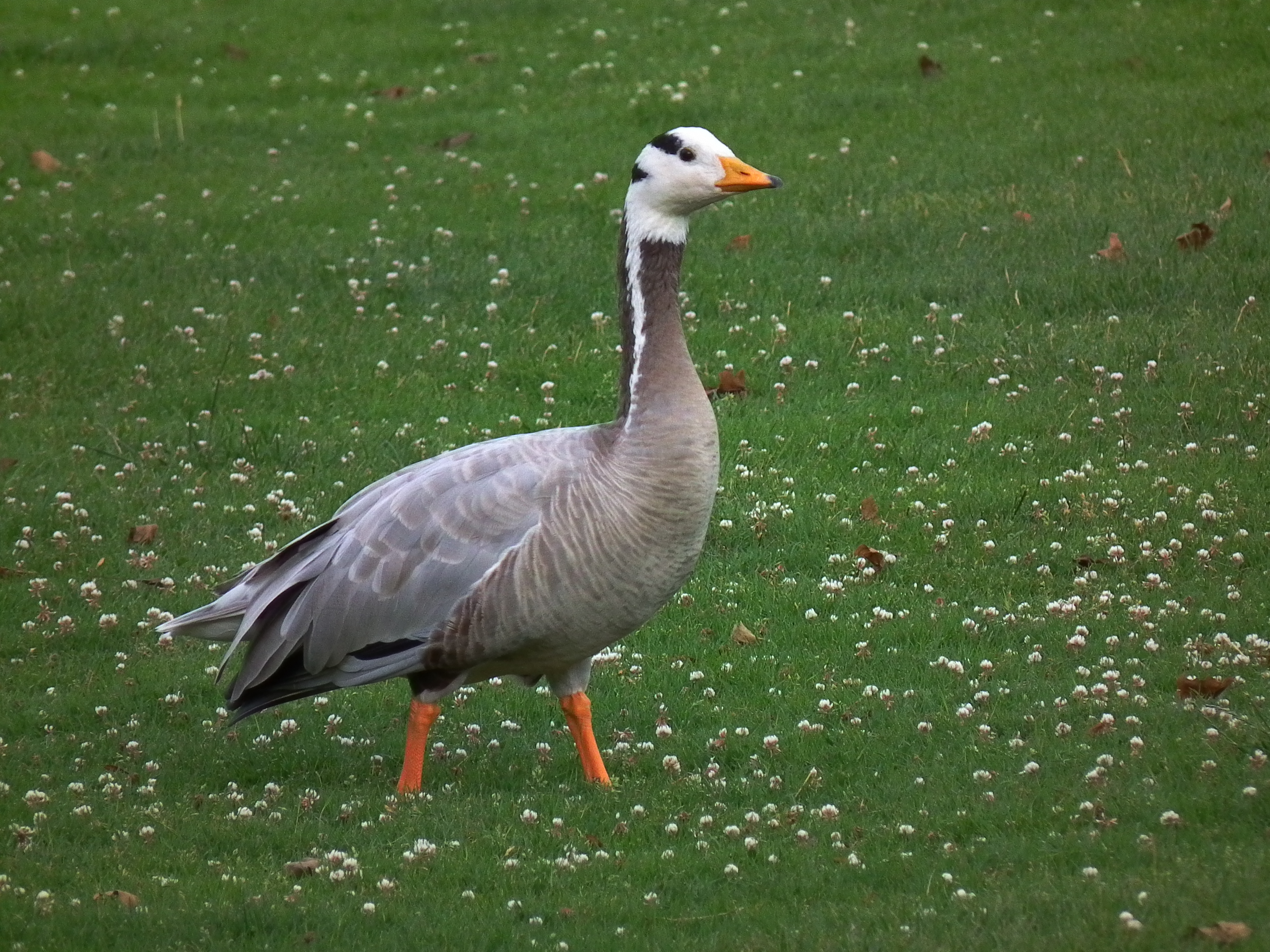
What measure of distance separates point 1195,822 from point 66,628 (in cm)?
653

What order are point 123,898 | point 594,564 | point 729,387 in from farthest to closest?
point 729,387, point 594,564, point 123,898

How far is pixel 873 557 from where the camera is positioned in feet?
32.2

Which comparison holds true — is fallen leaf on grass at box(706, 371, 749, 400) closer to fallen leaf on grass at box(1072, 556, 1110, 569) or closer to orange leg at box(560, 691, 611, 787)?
fallen leaf on grass at box(1072, 556, 1110, 569)

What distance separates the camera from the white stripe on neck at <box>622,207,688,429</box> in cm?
761

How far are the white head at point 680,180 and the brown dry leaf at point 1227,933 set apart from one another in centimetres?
382

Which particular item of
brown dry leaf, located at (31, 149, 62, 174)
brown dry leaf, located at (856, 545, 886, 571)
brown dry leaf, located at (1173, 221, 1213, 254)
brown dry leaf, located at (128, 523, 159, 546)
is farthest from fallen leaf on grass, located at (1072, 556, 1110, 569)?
brown dry leaf, located at (31, 149, 62, 174)

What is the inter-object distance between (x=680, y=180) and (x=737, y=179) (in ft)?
0.88

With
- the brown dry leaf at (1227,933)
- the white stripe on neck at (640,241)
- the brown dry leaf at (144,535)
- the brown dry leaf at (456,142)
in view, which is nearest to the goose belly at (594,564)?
the white stripe on neck at (640,241)

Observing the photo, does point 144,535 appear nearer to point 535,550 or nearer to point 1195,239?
point 535,550

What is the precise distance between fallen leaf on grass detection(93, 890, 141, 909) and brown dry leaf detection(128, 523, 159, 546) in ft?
15.7

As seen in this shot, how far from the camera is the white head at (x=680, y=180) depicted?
24.7 ft

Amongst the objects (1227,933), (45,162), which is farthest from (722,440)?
(45,162)

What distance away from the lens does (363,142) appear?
1852cm

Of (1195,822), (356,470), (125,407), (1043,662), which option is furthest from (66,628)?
(1195,822)
